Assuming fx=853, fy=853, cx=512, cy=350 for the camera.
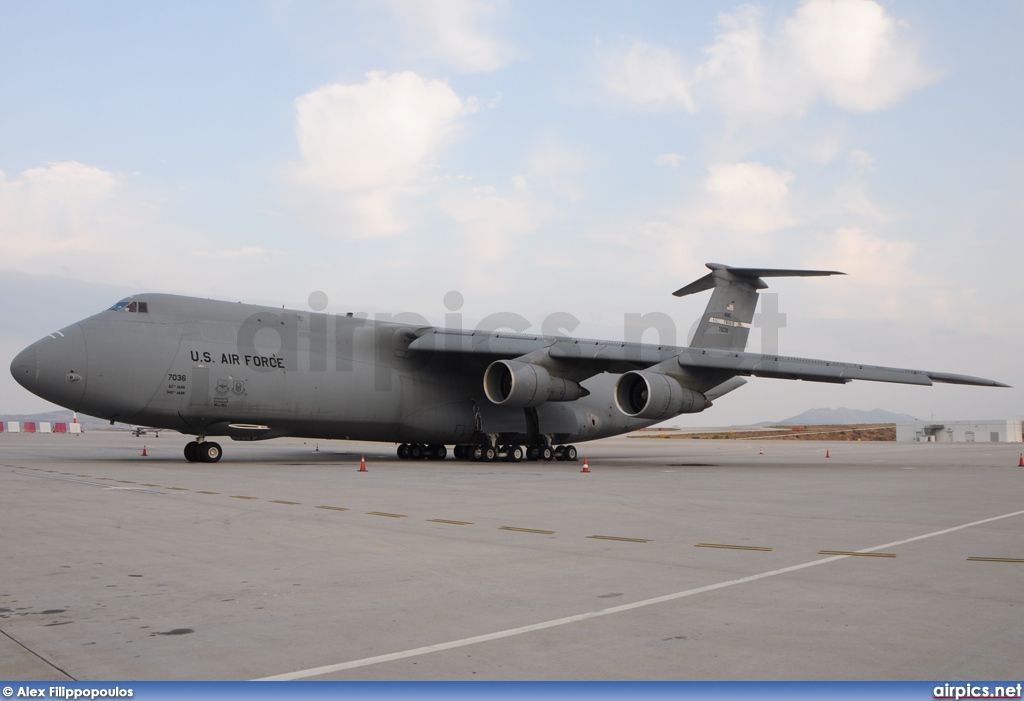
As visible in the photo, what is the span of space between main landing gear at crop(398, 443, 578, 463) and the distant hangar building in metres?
47.9

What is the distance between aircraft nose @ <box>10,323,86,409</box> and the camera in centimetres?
1700

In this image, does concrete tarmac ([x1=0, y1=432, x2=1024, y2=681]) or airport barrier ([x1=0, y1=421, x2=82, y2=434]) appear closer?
concrete tarmac ([x1=0, y1=432, x2=1024, y2=681])

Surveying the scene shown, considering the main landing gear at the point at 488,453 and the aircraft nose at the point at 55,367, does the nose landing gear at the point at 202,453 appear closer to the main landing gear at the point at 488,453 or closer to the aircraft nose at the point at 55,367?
the aircraft nose at the point at 55,367

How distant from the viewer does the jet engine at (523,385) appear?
2170 cm

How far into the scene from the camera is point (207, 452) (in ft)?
65.2

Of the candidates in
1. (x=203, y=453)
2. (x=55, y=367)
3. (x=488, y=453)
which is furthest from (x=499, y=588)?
(x=488, y=453)

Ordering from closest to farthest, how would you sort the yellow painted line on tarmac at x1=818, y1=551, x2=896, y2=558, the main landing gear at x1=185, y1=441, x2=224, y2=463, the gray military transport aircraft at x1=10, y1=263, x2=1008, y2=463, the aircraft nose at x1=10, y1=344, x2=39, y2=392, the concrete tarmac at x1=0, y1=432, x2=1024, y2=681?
1. the concrete tarmac at x1=0, y1=432, x2=1024, y2=681
2. the yellow painted line on tarmac at x1=818, y1=551, x2=896, y2=558
3. the aircraft nose at x1=10, y1=344, x2=39, y2=392
4. the gray military transport aircraft at x1=10, y1=263, x2=1008, y2=463
5. the main landing gear at x1=185, y1=441, x2=224, y2=463

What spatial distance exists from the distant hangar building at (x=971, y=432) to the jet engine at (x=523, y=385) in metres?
50.1

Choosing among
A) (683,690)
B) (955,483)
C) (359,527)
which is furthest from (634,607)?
(955,483)

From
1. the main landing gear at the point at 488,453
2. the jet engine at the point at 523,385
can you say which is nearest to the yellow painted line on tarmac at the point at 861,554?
the jet engine at the point at 523,385

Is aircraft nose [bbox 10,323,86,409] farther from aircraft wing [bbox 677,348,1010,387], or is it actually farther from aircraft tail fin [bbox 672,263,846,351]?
aircraft tail fin [bbox 672,263,846,351]

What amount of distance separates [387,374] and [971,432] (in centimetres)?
5861

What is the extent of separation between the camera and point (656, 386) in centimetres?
2181

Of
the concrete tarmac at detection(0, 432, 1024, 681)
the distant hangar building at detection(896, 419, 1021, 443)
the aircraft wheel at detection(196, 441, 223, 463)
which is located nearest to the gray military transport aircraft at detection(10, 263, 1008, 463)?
the aircraft wheel at detection(196, 441, 223, 463)
